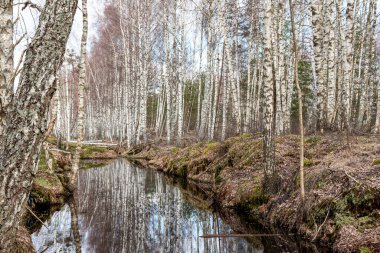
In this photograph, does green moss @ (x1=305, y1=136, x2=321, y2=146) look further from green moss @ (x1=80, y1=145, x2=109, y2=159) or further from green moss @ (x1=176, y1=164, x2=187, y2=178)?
green moss @ (x1=80, y1=145, x2=109, y2=159)

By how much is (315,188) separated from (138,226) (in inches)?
139

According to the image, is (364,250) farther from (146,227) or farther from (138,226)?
(138,226)

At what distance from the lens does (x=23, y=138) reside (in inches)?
78.0

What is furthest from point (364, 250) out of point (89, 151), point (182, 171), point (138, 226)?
point (89, 151)

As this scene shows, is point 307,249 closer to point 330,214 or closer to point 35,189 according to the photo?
point 330,214

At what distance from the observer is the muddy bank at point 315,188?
4.50 meters

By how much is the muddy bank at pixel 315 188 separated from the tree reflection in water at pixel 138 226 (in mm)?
983

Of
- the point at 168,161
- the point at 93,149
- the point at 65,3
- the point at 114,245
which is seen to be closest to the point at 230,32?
the point at 168,161

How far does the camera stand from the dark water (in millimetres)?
4859

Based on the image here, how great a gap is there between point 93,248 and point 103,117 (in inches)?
1349

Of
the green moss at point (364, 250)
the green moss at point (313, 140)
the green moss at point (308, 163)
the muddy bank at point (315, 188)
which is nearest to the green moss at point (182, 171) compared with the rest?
the muddy bank at point (315, 188)

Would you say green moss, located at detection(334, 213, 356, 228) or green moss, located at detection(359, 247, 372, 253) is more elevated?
green moss, located at detection(334, 213, 356, 228)

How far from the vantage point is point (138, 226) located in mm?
6000

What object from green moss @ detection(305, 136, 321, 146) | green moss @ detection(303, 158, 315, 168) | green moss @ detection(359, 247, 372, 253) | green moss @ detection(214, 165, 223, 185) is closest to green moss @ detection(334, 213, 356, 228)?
green moss @ detection(359, 247, 372, 253)
